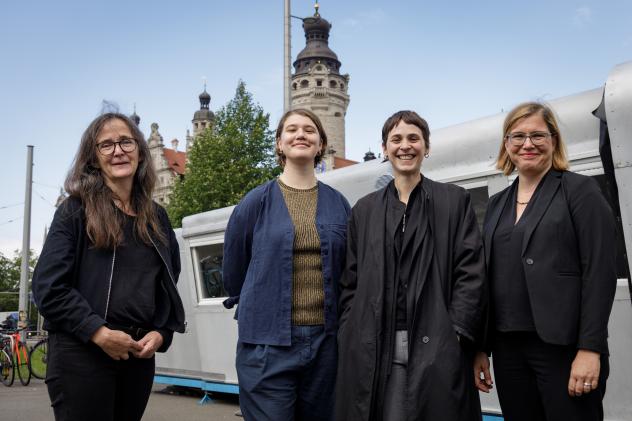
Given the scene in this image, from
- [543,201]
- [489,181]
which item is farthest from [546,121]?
[489,181]

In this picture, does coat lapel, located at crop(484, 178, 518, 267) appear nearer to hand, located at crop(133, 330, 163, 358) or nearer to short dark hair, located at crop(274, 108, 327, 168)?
short dark hair, located at crop(274, 108, 327, 168)

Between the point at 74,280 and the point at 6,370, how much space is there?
10.3 meters

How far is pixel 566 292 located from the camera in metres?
2.73

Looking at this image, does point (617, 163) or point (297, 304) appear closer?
point (297, 304)

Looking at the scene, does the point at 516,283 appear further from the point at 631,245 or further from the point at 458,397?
the point at 631,245

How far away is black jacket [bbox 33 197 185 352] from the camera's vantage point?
2615mm

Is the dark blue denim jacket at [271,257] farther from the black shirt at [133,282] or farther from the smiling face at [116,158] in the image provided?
the smiling face at [116,158]

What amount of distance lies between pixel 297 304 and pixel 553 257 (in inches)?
45.8

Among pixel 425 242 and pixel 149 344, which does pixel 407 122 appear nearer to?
pixel 425 242

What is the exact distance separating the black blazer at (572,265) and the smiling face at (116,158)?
1.81 metres

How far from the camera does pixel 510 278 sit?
9.43 feet

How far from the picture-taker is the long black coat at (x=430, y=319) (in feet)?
8.38

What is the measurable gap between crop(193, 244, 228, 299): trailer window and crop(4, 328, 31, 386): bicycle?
4871 mm

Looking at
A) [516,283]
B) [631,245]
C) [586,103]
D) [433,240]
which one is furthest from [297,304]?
[586,103]
